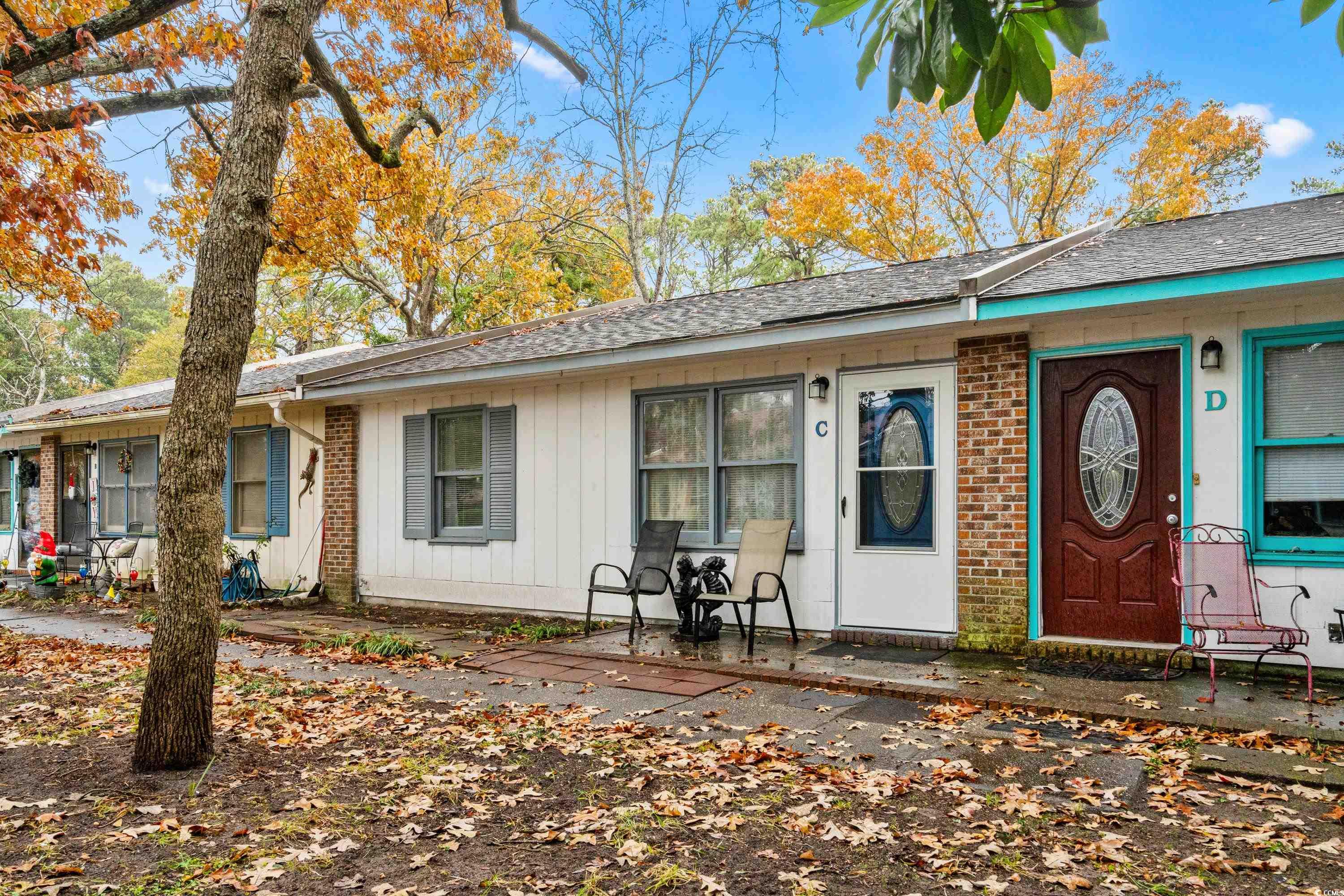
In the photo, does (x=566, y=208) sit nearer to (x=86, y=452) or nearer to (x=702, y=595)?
(x=86, y=452)

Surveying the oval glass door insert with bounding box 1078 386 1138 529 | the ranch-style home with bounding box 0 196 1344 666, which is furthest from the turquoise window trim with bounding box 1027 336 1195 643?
the oval glass door insert with bounding box 1078 386 1138 529

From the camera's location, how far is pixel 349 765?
14.3ft

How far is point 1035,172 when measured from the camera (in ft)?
71.5

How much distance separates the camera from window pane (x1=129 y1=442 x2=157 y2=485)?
532 inches

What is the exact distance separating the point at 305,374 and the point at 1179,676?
9132 mm

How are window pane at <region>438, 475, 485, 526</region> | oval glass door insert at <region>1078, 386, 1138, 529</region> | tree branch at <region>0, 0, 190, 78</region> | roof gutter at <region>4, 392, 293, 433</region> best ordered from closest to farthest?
oval glass door insert at <region>1078, 386, 1138, 529</region>
tree branch at <region>0, 0, 190, 78</region>
window pane at <region>438, 475, 485, 526</region>
roof gutter at <region>4, 392, 293, 433</region>

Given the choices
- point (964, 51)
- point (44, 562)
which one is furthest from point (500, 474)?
point (964, 51)

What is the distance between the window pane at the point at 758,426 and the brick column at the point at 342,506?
5.00 meters

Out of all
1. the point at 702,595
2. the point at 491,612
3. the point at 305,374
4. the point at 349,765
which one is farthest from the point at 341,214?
the point at 349,765

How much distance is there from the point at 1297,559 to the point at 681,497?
15.1ft

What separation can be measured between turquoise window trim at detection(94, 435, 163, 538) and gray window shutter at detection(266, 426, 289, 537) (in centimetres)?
232

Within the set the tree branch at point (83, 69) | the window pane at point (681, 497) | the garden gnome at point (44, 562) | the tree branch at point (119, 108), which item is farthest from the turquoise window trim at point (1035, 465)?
the garden gnome at point (44, 562)

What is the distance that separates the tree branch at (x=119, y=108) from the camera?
7.29m

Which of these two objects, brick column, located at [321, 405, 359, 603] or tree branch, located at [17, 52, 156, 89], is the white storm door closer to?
brick column, located at [321, 405, 359, 603]
